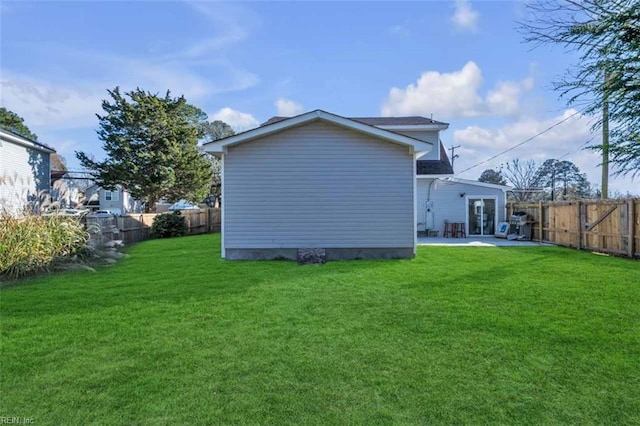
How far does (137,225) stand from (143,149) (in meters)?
10.7

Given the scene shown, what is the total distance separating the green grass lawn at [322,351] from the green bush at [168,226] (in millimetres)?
10681

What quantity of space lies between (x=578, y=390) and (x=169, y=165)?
25.8m

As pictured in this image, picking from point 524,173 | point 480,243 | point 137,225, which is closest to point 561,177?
point 524,173

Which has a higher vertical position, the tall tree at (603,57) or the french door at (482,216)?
the tall tree at (603,57)

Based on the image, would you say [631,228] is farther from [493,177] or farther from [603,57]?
[493,177]

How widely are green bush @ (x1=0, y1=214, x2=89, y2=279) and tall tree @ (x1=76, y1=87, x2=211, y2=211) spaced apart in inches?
666

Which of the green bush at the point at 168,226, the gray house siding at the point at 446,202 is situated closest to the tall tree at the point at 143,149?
the green bush at the point at 168,226

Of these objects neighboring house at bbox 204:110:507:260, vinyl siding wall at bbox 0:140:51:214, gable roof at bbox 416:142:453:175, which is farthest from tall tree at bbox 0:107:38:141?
gable roof at bbox 416:142:453:175

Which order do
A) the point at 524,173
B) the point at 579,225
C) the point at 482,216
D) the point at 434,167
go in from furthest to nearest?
1. the point at 524,173
2. the point at 482,216
3. the point at 434,167
4. the point at 579,225

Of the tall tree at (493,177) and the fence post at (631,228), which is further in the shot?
the tall tree at (493,177)

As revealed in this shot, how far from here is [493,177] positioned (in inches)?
1510

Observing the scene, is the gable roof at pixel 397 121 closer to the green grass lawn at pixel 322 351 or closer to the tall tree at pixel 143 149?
the tall tree at pixel 143 149

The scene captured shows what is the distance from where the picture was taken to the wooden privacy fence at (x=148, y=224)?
14.8m

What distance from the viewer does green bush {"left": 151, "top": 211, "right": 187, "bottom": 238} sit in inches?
694
